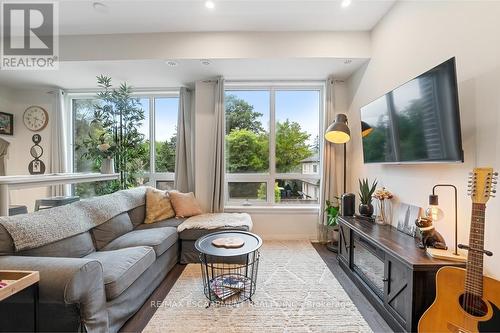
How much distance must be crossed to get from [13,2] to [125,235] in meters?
2.88

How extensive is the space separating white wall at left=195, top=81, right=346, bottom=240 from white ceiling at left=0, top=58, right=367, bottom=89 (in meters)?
0.34

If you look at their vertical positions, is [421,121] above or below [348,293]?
above

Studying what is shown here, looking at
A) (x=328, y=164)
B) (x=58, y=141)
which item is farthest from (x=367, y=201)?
(x=58, y=141)

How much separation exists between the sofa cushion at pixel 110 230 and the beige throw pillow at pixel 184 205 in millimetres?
720

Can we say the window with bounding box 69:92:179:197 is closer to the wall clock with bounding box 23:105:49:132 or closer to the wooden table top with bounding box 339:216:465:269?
the wall clock with bounding box 23:105:49:132

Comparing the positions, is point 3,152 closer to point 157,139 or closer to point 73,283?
point 157,139

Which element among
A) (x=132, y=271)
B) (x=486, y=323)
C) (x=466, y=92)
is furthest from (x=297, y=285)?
(x=466, y=92)

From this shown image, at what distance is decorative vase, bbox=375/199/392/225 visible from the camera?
249cm

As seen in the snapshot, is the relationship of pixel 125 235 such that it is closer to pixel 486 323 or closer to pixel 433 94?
pixel 486 323

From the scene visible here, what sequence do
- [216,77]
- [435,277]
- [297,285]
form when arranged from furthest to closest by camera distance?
[216,77], [297,285], [435,277]

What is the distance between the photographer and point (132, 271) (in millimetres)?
1793

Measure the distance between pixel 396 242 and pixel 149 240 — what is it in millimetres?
2244

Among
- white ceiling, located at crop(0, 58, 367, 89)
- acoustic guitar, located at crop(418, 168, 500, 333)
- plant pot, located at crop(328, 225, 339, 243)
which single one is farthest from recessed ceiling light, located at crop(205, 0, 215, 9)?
plant pot, located at crop(328, 225, 339, 243)

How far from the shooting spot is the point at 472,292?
129cm
